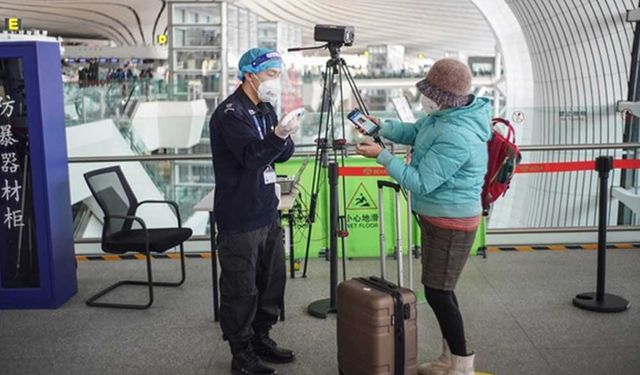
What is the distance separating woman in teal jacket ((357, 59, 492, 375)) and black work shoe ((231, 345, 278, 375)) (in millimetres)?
888

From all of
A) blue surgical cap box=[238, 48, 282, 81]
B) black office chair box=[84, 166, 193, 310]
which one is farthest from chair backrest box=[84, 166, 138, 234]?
blue surgical cap box=[238, 48, 282, 81]

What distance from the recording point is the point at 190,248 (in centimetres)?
602

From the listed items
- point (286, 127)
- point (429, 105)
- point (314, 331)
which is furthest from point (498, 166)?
point (314, 331)

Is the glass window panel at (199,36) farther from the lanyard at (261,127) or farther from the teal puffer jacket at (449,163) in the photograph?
the teal puffer jacket at (449,163)

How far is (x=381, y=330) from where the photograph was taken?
2961 mm

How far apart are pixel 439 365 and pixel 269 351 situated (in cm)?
89

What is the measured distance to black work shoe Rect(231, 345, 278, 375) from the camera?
3.37 m

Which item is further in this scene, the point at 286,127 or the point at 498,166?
the point at 498,166

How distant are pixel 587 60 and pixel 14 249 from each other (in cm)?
1722

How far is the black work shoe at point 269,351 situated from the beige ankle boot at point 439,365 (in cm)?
70

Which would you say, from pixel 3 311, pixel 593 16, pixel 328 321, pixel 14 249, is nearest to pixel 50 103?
pixel 14 249

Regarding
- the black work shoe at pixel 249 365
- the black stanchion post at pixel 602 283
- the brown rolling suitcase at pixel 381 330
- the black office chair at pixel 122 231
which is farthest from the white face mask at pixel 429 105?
the black office chair at pixel 122 231

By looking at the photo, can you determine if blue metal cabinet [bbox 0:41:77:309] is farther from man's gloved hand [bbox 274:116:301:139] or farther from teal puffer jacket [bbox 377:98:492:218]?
teal puffer jacket [bbox 377:98:492:218]

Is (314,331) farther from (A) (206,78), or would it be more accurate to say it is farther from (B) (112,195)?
(A) (206,78)
